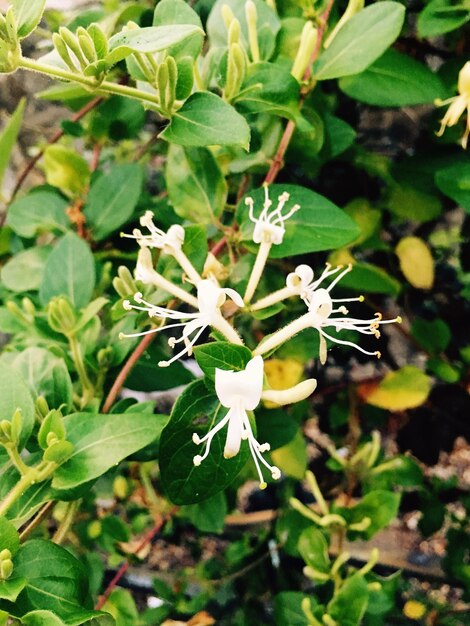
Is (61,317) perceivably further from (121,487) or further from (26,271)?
(121,487)

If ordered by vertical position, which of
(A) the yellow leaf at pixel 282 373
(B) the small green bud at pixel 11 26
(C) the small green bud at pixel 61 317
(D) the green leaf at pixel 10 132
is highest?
(B) the small green bud at pixel 11 26

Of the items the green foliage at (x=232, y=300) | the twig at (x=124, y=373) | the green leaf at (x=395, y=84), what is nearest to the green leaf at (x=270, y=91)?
the green foliage at (x=232, y=300)

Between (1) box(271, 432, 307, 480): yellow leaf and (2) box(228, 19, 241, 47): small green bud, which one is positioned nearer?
(2) box(228, 19, 241, 47): small green bud

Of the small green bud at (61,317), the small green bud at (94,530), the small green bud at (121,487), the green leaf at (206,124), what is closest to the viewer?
the green leaf at (206,124)

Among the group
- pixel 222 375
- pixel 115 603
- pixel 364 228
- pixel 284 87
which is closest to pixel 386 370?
pixel 364 228

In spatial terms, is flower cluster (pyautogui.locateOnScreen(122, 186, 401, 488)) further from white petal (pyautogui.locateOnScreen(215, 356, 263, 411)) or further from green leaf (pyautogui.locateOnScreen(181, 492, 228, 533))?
green leaf (pyautogui.locateOnScreen(181, 492, 228, 533))

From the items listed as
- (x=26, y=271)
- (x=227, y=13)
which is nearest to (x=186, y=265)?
(x=227, y=13)

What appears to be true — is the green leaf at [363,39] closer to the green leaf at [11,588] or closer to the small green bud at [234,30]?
the small green bud at [234,30]

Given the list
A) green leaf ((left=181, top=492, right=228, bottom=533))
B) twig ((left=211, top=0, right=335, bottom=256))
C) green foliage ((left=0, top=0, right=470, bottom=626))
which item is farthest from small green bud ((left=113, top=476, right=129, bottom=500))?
twig ((left=211, top=0, right=335, bottom=256))
